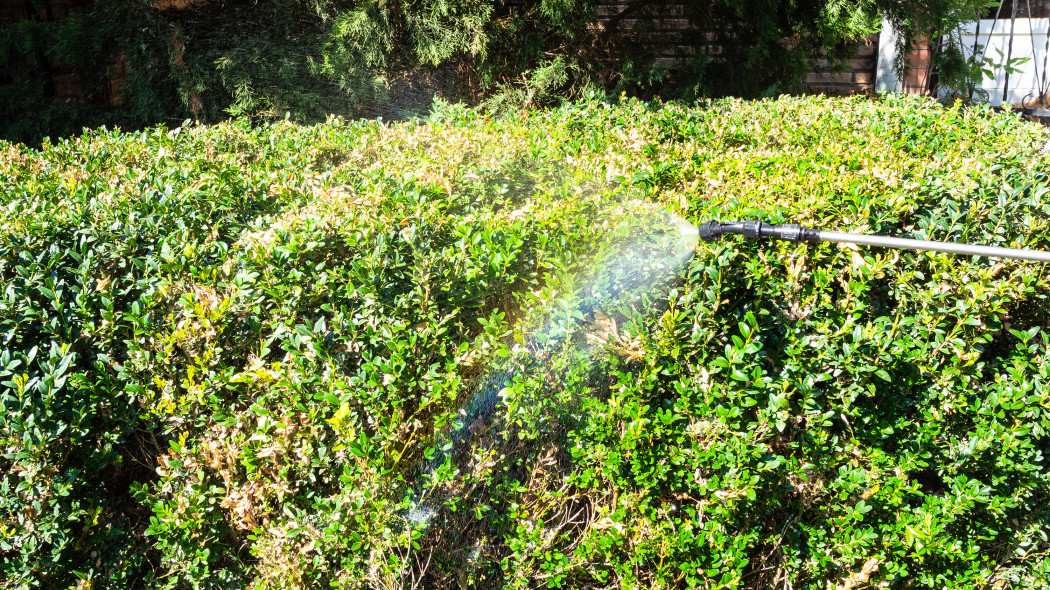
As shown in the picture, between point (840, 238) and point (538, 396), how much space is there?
1076 mm

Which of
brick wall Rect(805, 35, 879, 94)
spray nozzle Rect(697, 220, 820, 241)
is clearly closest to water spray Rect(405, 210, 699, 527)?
spray nozzle Rect(697, 220, 820, 241)

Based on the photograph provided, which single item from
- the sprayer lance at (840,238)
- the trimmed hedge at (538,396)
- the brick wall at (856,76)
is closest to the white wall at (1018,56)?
the brick wall at (856,76)

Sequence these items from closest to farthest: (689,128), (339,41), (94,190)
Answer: (94,190), (689,128), (339,41)

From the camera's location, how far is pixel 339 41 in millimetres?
6770

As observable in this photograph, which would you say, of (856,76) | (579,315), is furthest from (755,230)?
(856,76)

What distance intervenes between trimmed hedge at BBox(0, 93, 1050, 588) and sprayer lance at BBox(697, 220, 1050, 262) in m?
0.18

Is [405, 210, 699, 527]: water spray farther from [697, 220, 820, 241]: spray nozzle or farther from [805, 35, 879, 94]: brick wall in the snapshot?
[805, 35, 879, 94]: brick wall

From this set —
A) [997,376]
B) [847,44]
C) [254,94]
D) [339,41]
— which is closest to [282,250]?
[997,376]

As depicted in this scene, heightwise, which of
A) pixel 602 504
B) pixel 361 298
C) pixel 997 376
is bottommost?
pixel 602 504

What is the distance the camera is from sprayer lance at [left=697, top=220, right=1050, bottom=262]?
84.8 inches

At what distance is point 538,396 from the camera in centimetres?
251

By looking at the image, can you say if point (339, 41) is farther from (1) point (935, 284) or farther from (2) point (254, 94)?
(1) point (935, 284)

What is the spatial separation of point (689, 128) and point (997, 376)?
2139 millimetres

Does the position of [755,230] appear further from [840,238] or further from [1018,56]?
[1018,56]
